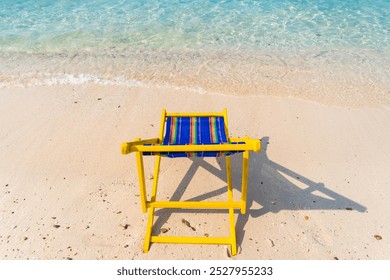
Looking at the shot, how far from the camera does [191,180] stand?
4.03m

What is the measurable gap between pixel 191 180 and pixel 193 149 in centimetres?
129

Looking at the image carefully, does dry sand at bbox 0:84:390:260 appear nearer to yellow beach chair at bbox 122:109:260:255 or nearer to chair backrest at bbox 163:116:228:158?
yellow beach chair at bbox 122:109:260:255

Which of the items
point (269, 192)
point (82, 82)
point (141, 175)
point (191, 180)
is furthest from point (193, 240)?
point (82, 82)

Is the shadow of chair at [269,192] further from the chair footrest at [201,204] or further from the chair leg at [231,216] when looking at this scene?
the chair footrest at [201,204]

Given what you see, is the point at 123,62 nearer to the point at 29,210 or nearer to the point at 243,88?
the point at 243,88

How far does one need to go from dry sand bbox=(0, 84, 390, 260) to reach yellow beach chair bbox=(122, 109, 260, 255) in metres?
0.11

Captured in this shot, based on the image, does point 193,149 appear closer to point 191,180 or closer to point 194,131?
point 194,131

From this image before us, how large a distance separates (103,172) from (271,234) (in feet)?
7.07

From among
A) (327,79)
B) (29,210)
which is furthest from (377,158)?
(29,210)

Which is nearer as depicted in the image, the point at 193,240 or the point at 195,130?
the point at 193,240

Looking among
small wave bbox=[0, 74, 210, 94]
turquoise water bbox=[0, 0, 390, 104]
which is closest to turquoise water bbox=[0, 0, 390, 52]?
turquoise water bbox=[0, 0, 390, 104]

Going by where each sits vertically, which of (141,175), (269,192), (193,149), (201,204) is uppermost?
(193,149)

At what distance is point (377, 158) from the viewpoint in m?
4.33

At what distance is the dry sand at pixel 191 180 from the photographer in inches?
127
